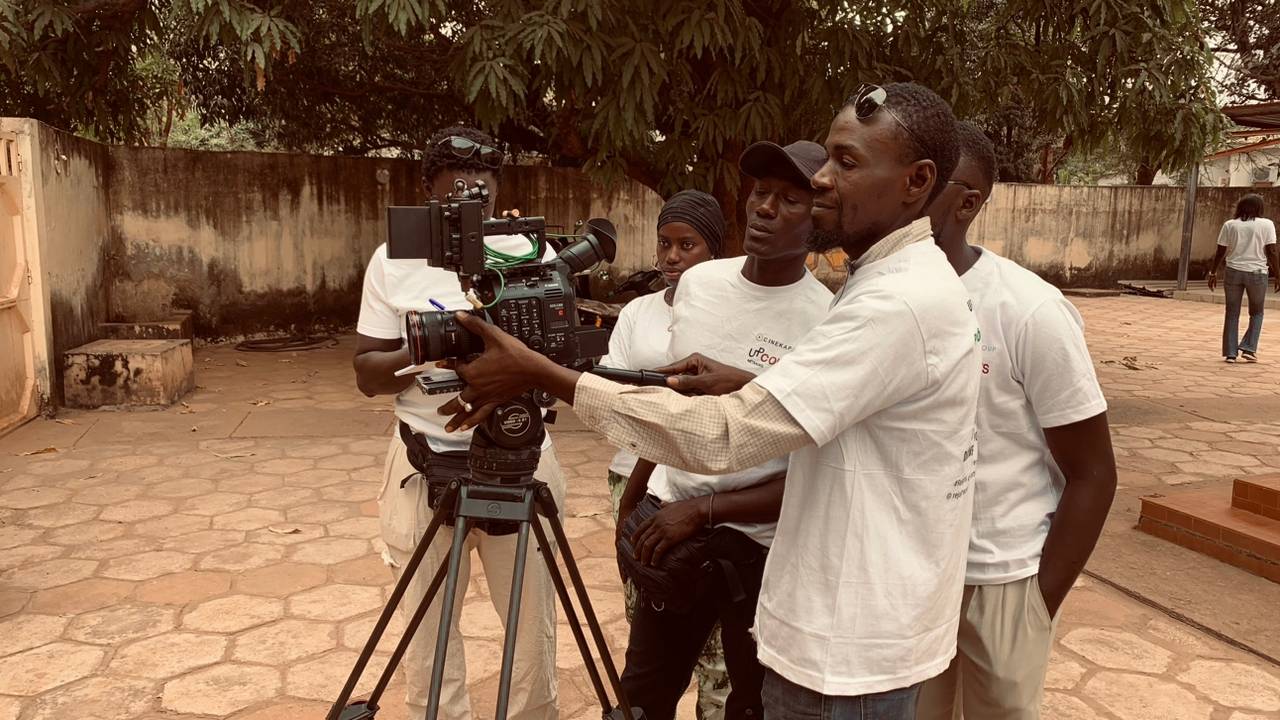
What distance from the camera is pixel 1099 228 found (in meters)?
17.7

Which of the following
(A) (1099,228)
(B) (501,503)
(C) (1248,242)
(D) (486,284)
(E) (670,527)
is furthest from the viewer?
(A) (1099,228)

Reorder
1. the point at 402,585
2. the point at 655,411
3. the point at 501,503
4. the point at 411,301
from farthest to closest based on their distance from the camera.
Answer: the point at 411,301 → the point at 402,585 → the point at 501,503 → the point at 655,411

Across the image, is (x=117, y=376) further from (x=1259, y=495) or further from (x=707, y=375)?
(x=1259, y=495)

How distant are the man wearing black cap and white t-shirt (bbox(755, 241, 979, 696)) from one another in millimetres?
494

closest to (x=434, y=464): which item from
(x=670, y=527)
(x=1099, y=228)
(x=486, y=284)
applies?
(x=670, y=527)

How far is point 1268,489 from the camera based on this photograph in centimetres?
446

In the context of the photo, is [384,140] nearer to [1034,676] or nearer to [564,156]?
[564,156]

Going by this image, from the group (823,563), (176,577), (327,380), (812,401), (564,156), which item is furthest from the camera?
(564,156)

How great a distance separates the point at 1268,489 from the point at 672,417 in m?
4.27

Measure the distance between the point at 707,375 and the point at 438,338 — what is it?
60 centimetres

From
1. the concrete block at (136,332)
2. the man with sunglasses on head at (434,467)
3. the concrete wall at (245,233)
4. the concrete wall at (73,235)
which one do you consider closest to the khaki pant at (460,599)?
the man with sunglasses on head at (434,467)

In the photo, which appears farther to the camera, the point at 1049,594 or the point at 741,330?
the point at 741,330

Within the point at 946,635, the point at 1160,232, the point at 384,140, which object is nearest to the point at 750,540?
the point at 946,635

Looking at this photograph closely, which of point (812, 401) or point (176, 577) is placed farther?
point (176, 577)
